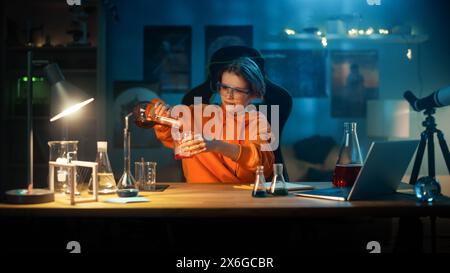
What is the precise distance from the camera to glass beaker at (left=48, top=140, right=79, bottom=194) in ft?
6.45

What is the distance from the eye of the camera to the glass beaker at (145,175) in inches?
85.0

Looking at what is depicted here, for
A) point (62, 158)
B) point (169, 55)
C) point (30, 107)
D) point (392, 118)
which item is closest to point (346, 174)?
point (62, 158)

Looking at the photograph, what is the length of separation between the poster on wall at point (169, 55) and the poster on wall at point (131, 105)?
80 millimetres

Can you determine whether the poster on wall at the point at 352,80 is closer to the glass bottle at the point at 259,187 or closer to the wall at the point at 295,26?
the wall at the point at 295,26

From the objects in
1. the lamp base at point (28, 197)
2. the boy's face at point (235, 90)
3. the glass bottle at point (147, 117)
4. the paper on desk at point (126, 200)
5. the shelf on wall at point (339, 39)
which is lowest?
the paper on desk at point (126, 200)

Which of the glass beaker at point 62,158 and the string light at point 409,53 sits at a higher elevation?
the string light at point 409,53

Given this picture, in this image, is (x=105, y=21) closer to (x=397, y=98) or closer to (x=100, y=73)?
(x=100, y=73)

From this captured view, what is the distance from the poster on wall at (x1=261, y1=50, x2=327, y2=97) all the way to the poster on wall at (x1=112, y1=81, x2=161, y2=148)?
3.11 feet

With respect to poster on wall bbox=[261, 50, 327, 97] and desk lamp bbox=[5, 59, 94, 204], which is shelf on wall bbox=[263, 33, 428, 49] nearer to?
poster on wall bbox=[261, 50, 327, 97]

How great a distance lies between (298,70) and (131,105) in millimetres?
1365

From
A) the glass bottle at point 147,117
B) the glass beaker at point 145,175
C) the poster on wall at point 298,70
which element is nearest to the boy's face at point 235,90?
the glass bottle at point 147,117

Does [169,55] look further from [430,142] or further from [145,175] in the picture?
[145,175]
